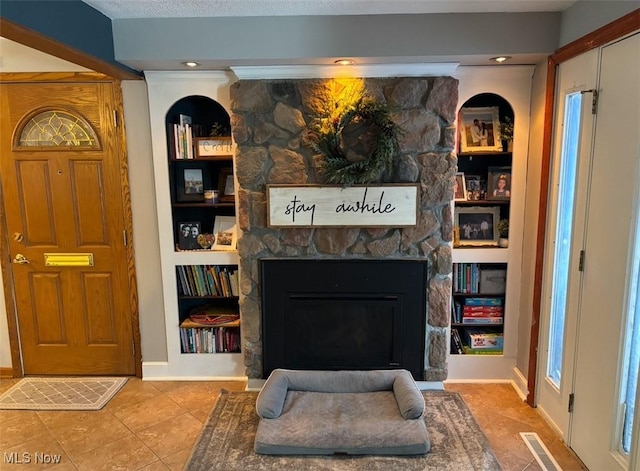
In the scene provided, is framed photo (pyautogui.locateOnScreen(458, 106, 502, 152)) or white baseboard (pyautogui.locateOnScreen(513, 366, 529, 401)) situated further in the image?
framed photo (pyautogui.locateOnScreen(458, 106, 502, 152))

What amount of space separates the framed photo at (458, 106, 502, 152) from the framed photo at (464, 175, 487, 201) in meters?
0.22

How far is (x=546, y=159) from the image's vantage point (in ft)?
8.98

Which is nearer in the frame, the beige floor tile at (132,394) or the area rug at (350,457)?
the area rug at (350,457)

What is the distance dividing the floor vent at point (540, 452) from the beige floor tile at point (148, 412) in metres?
2.18

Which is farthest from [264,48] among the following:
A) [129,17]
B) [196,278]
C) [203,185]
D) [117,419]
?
[117,419]

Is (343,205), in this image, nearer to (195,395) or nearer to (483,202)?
(483,202)

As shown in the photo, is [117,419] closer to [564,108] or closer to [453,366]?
[453,366]

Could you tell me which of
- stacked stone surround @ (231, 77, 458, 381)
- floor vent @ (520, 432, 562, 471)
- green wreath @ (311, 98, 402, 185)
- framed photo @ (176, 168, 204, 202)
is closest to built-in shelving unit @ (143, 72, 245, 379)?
framed photo @ (176, 168, 204, 202)

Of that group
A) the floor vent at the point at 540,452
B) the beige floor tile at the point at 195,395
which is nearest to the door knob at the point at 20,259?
the beige floor tile at the point at 195,395

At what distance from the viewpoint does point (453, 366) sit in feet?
10.8

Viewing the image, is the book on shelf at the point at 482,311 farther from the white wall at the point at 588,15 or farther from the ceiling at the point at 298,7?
the ceiling at the point at 298,7

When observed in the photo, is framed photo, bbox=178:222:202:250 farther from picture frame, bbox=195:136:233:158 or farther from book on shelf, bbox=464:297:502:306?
book on shelf, bbox=464:297:502:306

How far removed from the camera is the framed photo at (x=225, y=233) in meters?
3.30

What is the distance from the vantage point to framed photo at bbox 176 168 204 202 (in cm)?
331
